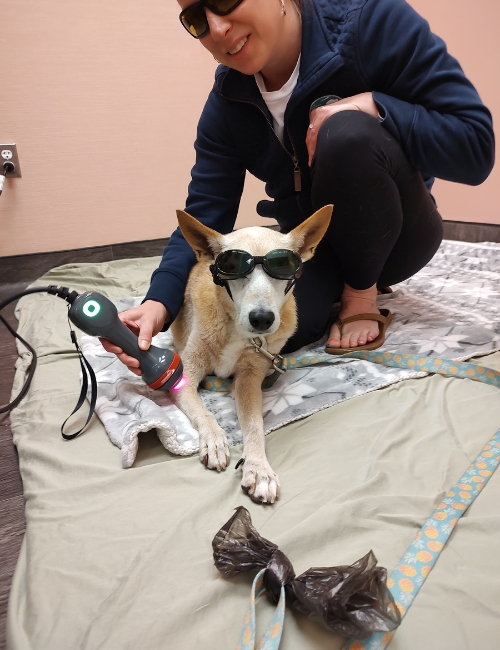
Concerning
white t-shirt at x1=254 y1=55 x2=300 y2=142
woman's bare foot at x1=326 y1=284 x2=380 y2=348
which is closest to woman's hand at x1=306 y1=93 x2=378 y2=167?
white t-shirt at x1=254 y1=55 x2=300 y2=142

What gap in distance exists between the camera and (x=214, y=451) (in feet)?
3.21

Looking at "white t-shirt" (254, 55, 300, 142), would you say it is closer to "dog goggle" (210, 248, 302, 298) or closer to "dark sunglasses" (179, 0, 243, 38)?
"dark sunglasses" (179, 0, 243, 38)

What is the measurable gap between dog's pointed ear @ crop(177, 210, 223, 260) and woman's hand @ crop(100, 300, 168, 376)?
0.21 meters

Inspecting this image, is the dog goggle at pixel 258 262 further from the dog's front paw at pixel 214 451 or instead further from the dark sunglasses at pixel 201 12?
the dark sunglasses at pixel 201 12

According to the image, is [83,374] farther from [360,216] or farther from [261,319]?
[360,216]

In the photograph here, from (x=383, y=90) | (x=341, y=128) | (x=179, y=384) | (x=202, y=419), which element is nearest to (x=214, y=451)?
(x=202, y=419)

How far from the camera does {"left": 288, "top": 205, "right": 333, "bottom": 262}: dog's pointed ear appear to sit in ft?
3.67

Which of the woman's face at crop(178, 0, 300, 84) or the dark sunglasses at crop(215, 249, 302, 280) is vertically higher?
the woman's face at crop(178, 0, 300, 84)

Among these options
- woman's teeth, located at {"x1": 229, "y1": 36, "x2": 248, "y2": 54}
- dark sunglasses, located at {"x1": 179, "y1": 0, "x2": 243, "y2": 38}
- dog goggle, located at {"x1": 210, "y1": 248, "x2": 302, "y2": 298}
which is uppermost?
dark sunglasses, located at {"x1": 179, "y1": 0, "x2": 243, "y2": 38}

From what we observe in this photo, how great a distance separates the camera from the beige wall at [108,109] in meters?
2.36

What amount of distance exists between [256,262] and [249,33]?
1.93ft

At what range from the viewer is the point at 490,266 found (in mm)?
2268

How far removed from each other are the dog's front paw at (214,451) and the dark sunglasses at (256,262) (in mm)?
393

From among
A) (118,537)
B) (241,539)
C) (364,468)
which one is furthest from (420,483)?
(118,537)
